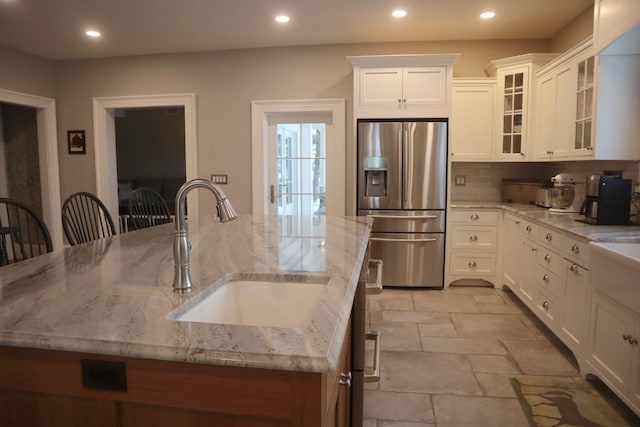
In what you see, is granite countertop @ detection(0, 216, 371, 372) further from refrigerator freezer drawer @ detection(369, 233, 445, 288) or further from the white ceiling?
the white ceiling

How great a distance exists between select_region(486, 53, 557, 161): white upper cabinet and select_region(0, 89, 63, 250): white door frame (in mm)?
5156

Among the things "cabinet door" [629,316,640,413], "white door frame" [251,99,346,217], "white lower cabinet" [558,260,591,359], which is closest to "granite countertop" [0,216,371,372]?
"cabinet door" [629,316,640,413]

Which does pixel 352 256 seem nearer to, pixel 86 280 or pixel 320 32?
pixel 86 280

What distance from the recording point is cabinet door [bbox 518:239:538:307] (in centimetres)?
323

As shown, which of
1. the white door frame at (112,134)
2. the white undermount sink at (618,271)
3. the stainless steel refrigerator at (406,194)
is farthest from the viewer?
the white door frame at (112,134)

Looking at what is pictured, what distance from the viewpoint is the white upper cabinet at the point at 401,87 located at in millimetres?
4023

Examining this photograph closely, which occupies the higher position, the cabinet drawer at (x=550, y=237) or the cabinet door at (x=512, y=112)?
the cabinet door at (x=512, y=112)

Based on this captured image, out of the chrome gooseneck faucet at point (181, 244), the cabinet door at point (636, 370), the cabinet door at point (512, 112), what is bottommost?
the cabinet door at point (636, 370)

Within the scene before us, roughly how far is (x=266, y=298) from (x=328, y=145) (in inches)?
137

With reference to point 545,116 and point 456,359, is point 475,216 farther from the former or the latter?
point 456,359

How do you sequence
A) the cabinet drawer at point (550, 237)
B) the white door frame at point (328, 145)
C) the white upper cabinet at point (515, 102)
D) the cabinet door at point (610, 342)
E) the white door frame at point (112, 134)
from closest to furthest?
the cabinet door at point (610, 342) → the cabinet drawer at point (550, 237) → the white upper cabinet at point (515, 102) → the white door frame at point (328, 145) → the white door frame at point (112, 134)

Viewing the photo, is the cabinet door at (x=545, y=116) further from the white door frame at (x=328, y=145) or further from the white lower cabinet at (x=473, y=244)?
the white door frame at (x=328, y=145)

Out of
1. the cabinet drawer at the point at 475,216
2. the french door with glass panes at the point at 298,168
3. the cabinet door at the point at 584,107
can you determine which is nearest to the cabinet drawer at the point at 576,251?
the cabinet door at the point at 584,107

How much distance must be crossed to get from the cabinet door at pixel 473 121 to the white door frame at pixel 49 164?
4749 mm
